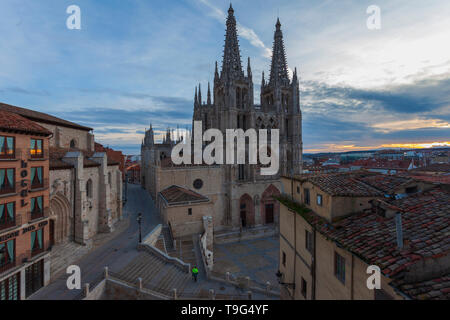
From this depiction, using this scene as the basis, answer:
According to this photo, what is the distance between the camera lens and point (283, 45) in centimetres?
4228

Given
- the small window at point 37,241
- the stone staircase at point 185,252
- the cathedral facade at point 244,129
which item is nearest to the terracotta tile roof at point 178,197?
the cathedral facade at point 244,129

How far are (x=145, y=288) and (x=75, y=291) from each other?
4.22m

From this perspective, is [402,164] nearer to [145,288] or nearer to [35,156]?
[145,288]

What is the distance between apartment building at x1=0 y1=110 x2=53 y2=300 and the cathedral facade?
14.6 metres

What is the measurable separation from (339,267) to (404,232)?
2.66m

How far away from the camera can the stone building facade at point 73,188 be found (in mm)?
16656

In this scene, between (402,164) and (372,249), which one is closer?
(372,249)

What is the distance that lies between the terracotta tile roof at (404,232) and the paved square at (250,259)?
14.6 m

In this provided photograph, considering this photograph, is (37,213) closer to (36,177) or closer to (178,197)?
(36,177)

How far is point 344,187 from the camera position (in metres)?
9.75

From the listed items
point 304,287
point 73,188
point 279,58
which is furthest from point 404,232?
point 279,58

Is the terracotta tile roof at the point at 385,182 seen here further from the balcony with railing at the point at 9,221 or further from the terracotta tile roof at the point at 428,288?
the balcony with railing at the point at 9,221

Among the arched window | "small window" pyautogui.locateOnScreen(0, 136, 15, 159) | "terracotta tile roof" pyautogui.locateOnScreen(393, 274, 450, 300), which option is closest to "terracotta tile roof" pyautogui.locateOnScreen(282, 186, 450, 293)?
"terracotta tile roof" pyautogui.locateOnScreen(393, 274, 450, 300)
